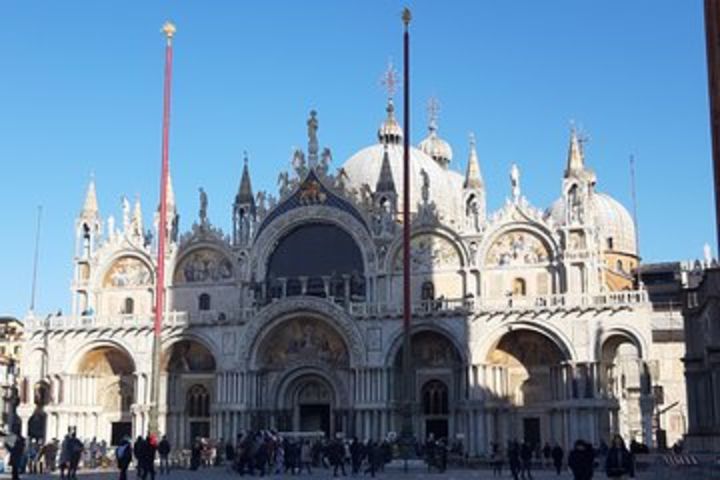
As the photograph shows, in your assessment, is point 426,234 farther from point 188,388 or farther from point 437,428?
point 188,388

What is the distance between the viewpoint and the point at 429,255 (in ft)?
165

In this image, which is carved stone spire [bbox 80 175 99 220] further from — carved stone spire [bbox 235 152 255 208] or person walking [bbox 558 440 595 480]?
person walking [bbox 558 440 595 480]

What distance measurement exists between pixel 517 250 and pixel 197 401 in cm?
1821

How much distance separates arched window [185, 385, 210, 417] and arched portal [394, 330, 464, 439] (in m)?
10.9

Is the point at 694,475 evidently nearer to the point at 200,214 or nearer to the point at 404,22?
the point at 404,22

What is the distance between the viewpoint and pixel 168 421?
52.5m

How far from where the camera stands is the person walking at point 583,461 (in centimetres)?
2012

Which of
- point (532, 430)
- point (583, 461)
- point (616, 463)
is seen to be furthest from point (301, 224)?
point (616, 463)

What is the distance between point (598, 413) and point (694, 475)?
842 inches

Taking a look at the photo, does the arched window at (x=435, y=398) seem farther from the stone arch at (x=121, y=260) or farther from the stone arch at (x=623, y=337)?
the stone arch at (x=121, y=260)

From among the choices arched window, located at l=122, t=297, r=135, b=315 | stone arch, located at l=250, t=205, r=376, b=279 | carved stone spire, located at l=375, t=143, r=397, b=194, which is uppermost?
carved stone spire, located at l=375, t=143, r=397, b=194

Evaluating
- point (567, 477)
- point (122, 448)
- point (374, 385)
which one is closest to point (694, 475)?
point (567, 477)

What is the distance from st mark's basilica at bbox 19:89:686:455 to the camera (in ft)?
152

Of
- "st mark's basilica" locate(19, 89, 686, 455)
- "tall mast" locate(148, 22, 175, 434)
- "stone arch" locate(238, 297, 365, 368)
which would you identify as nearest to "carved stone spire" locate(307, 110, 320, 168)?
"st mark's basilica" locate(19, 89, 686, 455)
